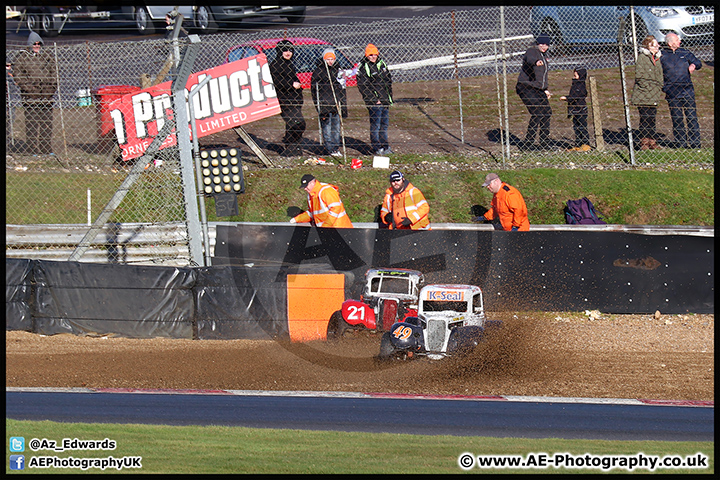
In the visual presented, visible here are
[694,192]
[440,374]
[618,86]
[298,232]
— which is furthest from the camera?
[618,86]

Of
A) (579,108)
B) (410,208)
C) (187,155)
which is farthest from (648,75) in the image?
(187,155)

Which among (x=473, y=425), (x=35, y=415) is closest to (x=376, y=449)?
(x=473, y=425)

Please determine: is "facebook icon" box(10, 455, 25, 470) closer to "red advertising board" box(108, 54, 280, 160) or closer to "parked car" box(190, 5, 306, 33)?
"red advertising board" box(108, 54, 280, 160)

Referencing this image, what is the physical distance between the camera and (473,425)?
269 inches

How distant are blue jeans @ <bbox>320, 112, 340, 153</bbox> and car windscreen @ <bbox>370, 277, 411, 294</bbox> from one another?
5363 millimetres

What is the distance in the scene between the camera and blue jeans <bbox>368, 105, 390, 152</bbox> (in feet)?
45.9

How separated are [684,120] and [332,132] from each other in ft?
22.8

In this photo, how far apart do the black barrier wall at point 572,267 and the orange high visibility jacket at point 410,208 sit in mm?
487

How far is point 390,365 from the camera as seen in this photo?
28.1 ft

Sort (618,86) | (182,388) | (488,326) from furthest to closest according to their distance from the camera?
(618,86), (488,326), (182,388)


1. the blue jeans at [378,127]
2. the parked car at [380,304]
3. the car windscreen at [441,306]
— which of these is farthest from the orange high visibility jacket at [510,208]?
the blue jeans at [378,127]

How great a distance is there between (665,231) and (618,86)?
626 centimetres

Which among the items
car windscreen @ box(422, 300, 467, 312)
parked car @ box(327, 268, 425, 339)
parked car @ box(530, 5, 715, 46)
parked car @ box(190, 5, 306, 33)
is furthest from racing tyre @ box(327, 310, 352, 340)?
parked car @ box(190, 5, 306, 33)

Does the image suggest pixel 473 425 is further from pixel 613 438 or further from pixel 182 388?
pixel 182 388
